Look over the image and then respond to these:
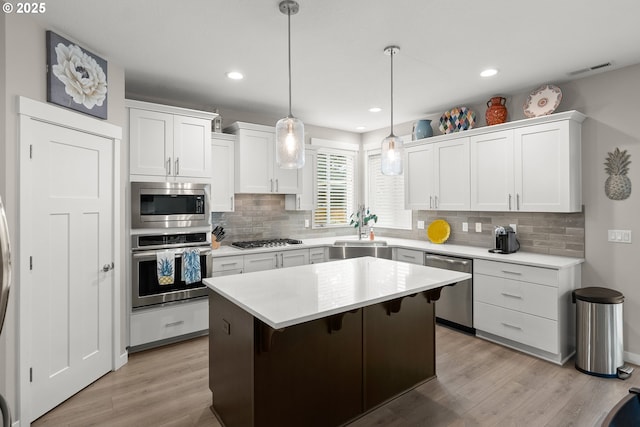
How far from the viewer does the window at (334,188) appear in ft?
17.3

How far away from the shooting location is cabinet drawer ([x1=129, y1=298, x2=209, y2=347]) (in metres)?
3.22

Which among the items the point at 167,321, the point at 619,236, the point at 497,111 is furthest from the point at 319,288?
the point at 497,111

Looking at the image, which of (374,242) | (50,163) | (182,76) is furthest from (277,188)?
(50,163)

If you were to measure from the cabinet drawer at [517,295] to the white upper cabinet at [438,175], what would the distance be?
93cm

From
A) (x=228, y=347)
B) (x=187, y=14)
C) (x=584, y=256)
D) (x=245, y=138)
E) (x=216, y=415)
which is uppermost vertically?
(x=187, y=14)

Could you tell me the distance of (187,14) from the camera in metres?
2.19

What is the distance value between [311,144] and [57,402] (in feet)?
12.9

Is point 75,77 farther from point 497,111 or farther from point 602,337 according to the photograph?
point 602,337

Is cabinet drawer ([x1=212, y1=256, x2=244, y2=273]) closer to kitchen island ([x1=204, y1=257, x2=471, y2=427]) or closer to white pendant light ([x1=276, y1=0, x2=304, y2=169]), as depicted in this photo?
kitchen island ([x1=204, y1=257, x2=471, y2=427])

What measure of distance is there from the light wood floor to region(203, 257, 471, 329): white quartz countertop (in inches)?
35.4

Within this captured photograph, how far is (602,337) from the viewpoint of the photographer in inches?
112

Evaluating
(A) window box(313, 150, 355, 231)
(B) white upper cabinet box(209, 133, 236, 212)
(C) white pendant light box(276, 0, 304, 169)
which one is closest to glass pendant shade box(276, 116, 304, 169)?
(C) white pendant light box(276, 0, 304, 169)

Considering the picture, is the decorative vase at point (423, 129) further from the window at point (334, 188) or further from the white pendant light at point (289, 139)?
the white pendant light at point (289, 139)

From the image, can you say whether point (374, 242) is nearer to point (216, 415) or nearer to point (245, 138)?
point (245, 138)
